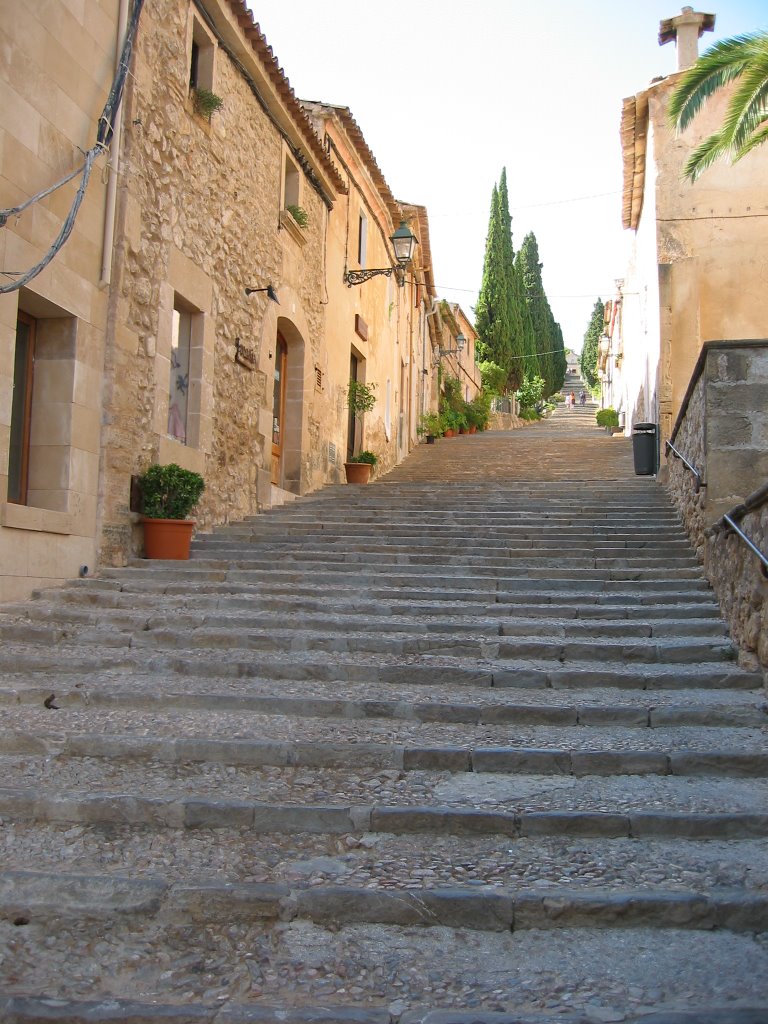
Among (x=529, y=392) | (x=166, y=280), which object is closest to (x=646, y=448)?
(x=166, y=280)

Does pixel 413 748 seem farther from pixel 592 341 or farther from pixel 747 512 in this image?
pixel 592 341

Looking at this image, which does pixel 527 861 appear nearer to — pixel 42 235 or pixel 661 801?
pixel 661 801

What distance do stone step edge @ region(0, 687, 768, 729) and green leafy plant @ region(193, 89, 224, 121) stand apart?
6.59 m

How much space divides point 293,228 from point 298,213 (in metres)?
0.25

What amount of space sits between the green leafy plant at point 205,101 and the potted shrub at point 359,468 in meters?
6.43

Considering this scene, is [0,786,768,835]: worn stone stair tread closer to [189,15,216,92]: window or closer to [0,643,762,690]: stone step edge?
[0,643,762,690]: stone step edge

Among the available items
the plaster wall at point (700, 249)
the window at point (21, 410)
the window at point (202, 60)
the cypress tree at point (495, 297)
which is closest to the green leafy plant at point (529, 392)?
the cypress tree at point (495, 297)

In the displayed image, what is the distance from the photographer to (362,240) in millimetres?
16312

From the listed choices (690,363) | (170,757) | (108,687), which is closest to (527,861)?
(170,757)

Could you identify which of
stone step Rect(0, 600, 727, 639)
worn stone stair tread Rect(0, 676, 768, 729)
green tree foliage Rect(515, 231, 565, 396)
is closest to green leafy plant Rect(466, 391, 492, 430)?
green tree foliage Rect(515, 231, 565, 396)

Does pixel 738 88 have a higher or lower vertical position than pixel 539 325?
lower

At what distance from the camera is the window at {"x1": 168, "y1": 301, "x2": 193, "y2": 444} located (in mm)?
9305

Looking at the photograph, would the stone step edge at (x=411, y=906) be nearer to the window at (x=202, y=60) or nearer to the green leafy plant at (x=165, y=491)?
the green leafy plant at (x=165, y=491)

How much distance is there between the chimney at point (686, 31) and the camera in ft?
53.4
